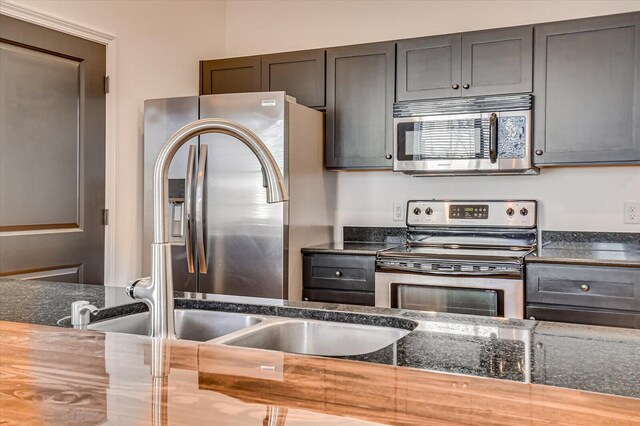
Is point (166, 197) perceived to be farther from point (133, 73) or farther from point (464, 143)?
point (133, 73)

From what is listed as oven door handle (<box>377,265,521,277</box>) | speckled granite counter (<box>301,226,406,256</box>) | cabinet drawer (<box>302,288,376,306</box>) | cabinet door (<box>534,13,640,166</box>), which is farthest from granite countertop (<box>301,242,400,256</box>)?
cabinet door (<box>534,13,640,166</box>)

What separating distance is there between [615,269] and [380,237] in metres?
1.48

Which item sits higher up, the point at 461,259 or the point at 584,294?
the point at 461,259

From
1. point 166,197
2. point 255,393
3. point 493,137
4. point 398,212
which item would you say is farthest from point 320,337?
point 398,212

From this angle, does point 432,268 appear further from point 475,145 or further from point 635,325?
point 635,325

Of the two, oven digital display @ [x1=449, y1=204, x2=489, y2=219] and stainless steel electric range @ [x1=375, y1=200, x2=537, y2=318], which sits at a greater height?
oven digital display @ [x1=449, y1=204, x2=489, y2=219]

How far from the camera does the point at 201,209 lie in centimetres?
321

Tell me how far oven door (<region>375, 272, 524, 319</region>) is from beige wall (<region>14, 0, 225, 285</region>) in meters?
1.45

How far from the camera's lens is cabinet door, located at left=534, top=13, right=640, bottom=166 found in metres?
2.91

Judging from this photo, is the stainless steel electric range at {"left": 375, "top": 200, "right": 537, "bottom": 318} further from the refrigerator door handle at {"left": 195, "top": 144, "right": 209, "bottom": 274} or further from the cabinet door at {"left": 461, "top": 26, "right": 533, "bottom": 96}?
the refrigerator door handle at {"left": 195, "top": 144, "right": 209, "bottom": 274}

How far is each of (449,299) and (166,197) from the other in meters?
2.10

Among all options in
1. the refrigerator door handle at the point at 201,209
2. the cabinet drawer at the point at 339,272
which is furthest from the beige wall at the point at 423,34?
the refrigerator door handle at the point at 201,209

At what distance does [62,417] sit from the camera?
625 millimetres

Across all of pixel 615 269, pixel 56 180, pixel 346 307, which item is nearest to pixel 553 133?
pixel 615 269
